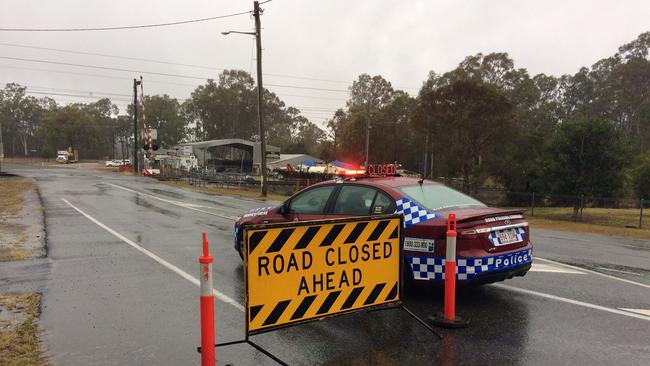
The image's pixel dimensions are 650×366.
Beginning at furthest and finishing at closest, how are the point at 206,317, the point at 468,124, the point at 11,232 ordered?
1. the point at 468,124
2. the point at 11,232
3. the point at 206,317

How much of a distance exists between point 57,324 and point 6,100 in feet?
Result: 478

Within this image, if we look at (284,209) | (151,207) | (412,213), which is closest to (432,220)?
(412,213)

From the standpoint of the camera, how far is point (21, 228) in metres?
11.3

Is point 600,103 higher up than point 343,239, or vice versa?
point 600,103

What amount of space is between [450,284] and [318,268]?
149 cm

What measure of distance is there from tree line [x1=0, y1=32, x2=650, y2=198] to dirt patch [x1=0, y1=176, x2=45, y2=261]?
23823mm

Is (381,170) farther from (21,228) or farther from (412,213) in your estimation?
(21,228)

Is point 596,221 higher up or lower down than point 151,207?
lower down

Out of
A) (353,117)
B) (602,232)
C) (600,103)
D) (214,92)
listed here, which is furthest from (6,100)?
(602,232)

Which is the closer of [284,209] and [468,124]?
[284,209]

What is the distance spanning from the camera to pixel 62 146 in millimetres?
105750

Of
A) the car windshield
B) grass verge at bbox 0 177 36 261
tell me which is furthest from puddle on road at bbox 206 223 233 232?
the car windshield

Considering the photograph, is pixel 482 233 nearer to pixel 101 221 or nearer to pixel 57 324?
pixel 57 324

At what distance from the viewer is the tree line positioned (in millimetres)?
25297
